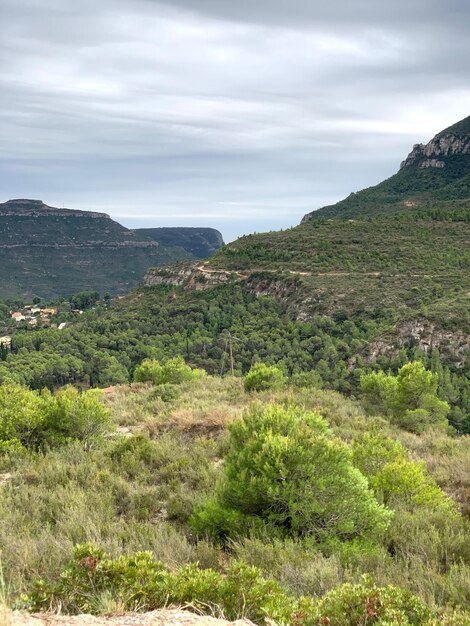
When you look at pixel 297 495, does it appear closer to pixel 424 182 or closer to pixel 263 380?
A: pixel 263 380

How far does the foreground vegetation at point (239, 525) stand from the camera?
12.1ft

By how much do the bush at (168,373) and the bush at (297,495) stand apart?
16.5 meters

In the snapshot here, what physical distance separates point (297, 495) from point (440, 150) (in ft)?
478

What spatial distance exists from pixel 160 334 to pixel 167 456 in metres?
49.6

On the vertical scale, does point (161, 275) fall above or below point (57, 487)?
above

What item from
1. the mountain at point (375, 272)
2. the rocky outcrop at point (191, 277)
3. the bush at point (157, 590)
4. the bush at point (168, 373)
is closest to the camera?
the bush at point (157, 590)

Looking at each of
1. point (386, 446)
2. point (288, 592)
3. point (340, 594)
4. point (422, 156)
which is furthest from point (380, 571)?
point (422, 156)

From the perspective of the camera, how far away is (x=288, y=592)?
436 cm

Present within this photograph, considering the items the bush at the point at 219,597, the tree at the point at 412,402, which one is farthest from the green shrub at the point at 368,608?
the tree at the point at 412,402

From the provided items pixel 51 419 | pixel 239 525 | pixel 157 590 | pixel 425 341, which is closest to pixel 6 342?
pixel 425 341

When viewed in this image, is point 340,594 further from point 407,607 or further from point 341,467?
point 341,467

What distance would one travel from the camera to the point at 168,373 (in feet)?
78.6

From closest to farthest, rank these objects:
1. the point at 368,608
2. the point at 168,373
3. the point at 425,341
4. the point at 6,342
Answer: the point at 368,608 → the point at 168,373 → the point at 425,341 → the point at 6,342

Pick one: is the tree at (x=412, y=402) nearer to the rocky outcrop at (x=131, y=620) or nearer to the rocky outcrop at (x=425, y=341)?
the rocky outcrop at (x=131, y=620)
